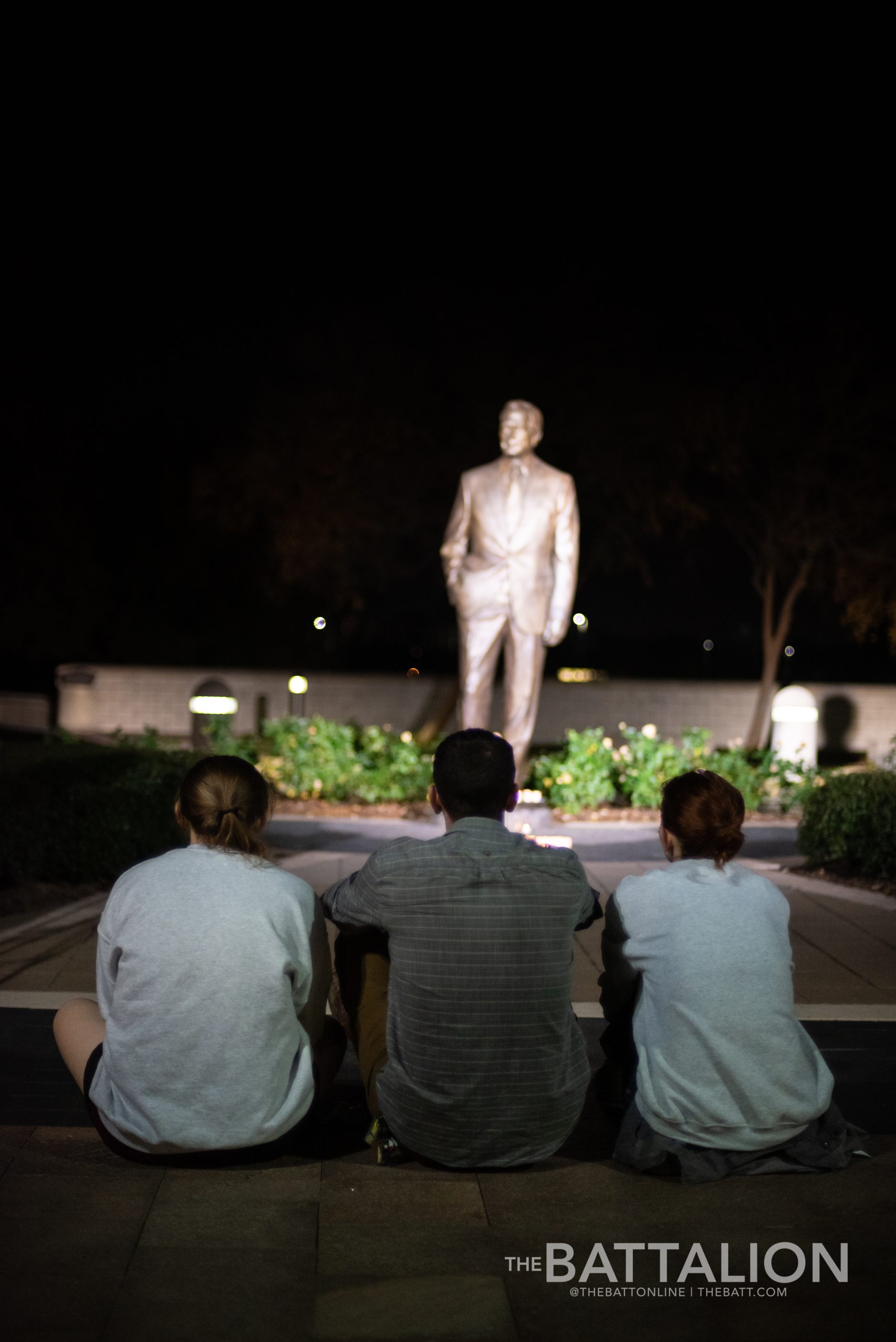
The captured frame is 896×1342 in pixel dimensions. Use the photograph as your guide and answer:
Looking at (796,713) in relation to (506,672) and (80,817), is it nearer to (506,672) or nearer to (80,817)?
(506,672)

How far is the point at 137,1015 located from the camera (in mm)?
3527

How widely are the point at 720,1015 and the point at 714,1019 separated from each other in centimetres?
2

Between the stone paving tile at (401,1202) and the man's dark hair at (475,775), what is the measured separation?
38.6 inches

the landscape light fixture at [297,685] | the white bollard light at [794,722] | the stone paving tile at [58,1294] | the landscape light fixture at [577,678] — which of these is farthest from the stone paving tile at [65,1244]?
the landscape light fixture at [577,678]

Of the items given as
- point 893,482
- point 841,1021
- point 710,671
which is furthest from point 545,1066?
point 710,671

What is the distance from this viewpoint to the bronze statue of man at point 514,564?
1034 cm

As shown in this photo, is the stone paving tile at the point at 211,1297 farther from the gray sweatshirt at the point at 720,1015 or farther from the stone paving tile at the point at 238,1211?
the gray sweatshirt at the point at 720,1015

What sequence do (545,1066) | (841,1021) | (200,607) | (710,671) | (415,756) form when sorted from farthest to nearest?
(710,671), (200,607), (415,756), (841,1021), (545,1066)

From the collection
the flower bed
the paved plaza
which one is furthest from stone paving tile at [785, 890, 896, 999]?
the flower bed

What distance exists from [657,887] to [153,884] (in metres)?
1.36

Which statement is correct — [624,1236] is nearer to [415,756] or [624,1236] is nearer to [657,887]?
[657,887]

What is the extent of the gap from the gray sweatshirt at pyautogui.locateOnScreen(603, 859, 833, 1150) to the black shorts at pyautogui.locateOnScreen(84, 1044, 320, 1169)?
98 centimetres

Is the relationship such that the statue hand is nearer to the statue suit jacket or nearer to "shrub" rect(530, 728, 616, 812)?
the statue suit jacket

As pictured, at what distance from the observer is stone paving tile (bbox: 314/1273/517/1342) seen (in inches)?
111
